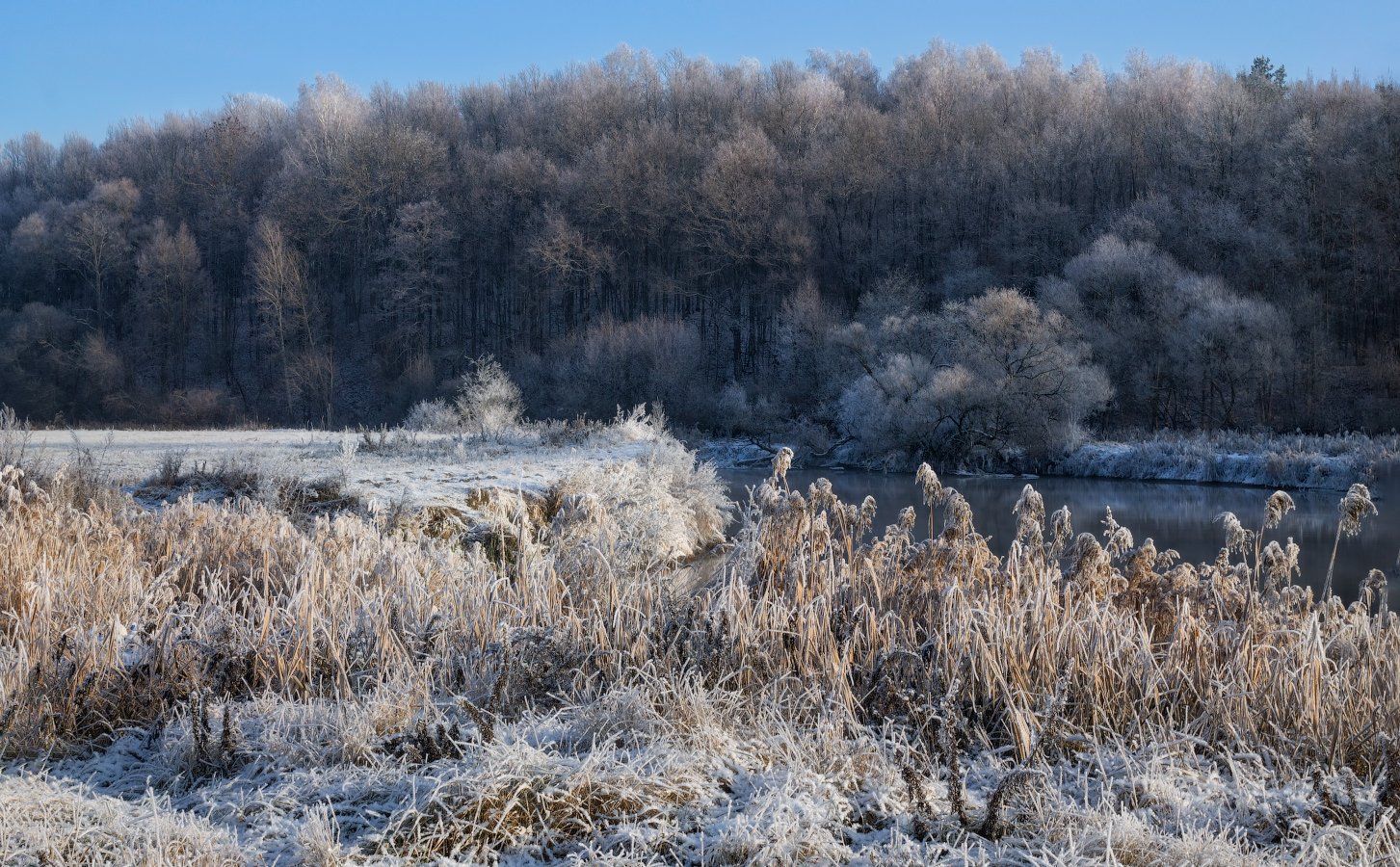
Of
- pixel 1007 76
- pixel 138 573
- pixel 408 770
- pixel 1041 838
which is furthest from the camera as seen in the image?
pixel 1007 76

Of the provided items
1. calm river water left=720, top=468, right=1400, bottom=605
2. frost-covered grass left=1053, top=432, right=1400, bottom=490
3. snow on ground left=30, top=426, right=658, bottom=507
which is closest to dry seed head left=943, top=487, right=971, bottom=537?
snow on ground left=30, top=426, right=658, bottom=507

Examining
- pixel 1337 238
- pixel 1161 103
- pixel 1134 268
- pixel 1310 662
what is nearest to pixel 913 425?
pixel 1134 268

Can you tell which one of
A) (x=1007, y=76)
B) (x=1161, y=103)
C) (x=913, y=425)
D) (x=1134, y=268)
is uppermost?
(x=1007, y=76)

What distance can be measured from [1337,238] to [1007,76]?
23.3 meters

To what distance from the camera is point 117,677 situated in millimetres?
3500

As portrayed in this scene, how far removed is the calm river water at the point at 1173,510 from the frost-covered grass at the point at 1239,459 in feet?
1.96

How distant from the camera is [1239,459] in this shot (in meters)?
25.1

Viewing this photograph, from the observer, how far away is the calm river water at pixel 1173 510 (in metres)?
14.2

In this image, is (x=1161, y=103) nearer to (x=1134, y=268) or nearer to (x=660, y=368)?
(x=1134, y=268)

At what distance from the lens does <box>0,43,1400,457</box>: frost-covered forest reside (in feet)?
112

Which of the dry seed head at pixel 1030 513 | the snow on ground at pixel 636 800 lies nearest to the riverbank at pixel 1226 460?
the dry seed head at pixel 1030 513

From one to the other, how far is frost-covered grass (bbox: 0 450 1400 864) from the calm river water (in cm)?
858

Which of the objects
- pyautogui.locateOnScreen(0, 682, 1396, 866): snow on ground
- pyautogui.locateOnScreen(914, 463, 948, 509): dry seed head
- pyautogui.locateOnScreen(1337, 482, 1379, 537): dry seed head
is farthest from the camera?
pyautogui.locateOnScreen(914, 463, 948, 509): dry seed head

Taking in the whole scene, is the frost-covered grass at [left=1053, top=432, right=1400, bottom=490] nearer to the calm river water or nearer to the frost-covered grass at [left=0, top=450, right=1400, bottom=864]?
the calm river water
